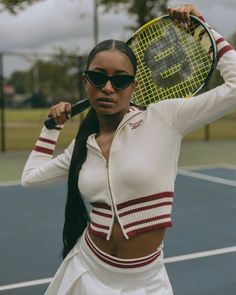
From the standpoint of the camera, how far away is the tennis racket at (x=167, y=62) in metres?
2.22

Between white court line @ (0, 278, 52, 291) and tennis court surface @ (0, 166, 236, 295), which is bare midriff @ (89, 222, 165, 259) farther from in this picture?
white court line @ (0, 278, 52, 291)

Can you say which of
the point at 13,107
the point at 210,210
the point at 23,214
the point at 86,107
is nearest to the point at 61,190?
Result: the point at 23,214

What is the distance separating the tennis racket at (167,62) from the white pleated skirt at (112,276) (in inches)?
23.2

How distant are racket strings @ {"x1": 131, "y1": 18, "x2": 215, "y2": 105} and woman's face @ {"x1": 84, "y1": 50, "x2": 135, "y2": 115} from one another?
0.51 meters

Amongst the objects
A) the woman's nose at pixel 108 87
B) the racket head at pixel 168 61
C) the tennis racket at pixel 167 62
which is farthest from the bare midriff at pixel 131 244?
the racket head at pixel 168 61

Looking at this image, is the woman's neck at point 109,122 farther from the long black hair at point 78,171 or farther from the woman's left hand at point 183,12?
the woman's left hand at point 183,12

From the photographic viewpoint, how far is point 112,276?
6.01 ft

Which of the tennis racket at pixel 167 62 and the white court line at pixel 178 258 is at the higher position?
the tennis racket at pixel 167 62

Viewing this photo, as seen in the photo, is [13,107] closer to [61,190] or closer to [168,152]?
[61,190]

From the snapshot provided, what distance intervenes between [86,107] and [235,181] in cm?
670

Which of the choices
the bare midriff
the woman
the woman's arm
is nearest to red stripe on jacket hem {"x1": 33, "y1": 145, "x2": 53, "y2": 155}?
the woman's arm

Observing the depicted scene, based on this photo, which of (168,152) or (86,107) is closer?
(168,152)

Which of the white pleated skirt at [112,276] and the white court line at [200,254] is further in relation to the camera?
the white court line at [200,254]

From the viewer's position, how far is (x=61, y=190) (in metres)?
7.76
